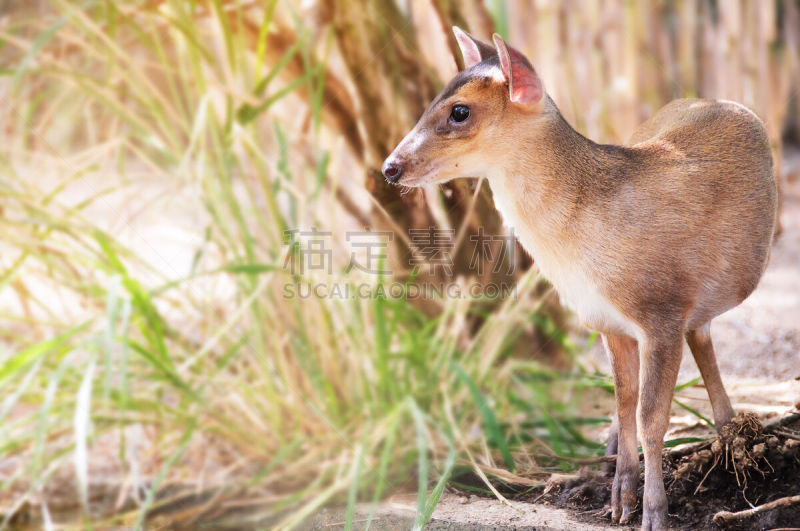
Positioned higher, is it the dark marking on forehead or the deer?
the dark marking on forehead

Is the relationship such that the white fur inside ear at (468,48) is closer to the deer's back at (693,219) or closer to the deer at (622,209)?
the deer at (622,209)

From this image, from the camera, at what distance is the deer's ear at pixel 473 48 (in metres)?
0.79

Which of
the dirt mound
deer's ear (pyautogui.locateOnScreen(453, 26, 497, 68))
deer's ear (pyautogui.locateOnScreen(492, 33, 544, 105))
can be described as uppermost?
deer's ear (pyautogui.locateOnScreen(453, 26, 497, 68))

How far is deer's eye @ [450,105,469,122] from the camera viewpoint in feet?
2.54

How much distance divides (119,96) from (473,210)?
849mm

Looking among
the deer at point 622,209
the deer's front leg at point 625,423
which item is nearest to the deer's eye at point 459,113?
the deer at point 622,209

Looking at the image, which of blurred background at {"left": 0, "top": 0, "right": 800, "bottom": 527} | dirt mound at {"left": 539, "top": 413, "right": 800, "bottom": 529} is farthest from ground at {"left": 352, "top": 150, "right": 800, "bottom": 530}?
blurred background at {"left": 0, "top": 0, "right": 800, "bottom": 527}

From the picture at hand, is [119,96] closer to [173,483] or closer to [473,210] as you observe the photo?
[173,483]

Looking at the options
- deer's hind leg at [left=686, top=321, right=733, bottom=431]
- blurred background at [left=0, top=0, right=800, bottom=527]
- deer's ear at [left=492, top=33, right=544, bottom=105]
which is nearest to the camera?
deer's ear at [left=492, top=33, right=544, bottom=105]

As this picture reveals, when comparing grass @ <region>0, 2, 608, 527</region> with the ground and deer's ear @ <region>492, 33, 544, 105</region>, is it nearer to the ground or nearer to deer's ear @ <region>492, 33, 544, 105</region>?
the ground

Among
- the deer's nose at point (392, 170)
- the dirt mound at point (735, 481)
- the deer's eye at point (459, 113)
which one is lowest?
the dirt mound at point (735, 481)

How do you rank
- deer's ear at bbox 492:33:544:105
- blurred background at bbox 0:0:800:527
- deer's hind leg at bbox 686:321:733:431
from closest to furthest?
deer's ear at bbox 492:33:544:105, deer's hind leg at bbox 686:321:733:431, blurred background at bbox 0:0:800:527

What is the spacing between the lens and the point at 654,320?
0.78 meters

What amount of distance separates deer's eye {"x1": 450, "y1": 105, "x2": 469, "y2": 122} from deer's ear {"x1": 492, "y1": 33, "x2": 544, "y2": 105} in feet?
0.13
